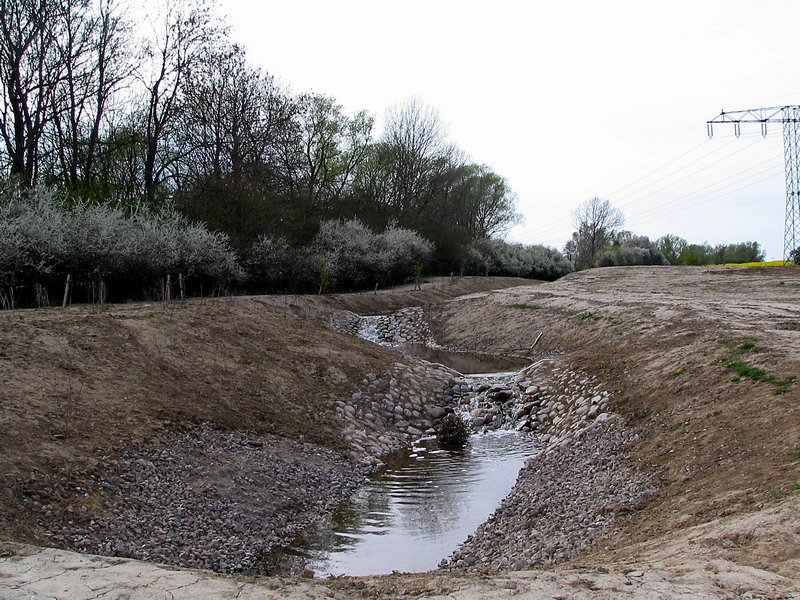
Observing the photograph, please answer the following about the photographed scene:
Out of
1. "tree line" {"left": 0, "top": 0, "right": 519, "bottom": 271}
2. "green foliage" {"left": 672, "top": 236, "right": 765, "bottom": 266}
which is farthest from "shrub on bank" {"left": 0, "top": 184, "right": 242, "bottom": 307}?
"green foliage" {"left": 672, "top": 236, "right": 765, "bottom": 266}

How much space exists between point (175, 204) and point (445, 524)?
26056 millimetres

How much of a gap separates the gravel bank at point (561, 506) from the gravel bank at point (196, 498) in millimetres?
2585

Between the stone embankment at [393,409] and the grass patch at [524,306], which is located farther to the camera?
the grass patch at [524,306]

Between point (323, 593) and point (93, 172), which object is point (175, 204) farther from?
point (323, 593)

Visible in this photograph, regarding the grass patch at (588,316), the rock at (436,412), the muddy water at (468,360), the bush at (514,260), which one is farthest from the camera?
the bush at (514,260)

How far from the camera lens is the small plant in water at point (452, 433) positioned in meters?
14.1

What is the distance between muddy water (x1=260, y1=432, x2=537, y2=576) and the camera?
8.06m

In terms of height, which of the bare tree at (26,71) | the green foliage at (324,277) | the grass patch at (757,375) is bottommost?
the grass patch at (757,375)

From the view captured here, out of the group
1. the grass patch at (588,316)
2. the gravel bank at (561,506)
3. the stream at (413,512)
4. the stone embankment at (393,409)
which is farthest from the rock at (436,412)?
the grass patch at (588,316)

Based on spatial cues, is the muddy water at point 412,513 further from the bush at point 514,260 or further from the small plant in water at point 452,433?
the bush at point 514,260

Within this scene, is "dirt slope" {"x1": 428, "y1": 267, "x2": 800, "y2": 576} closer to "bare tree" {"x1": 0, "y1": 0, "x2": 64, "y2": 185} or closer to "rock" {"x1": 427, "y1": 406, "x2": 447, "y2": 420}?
"rock" {"x1": 427, "y1": 406, "x2": 447, "y2": 420}

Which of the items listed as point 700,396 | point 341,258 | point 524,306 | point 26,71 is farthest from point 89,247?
point 341,258

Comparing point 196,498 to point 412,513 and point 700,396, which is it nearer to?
point 412,513

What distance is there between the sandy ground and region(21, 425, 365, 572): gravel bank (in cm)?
42
